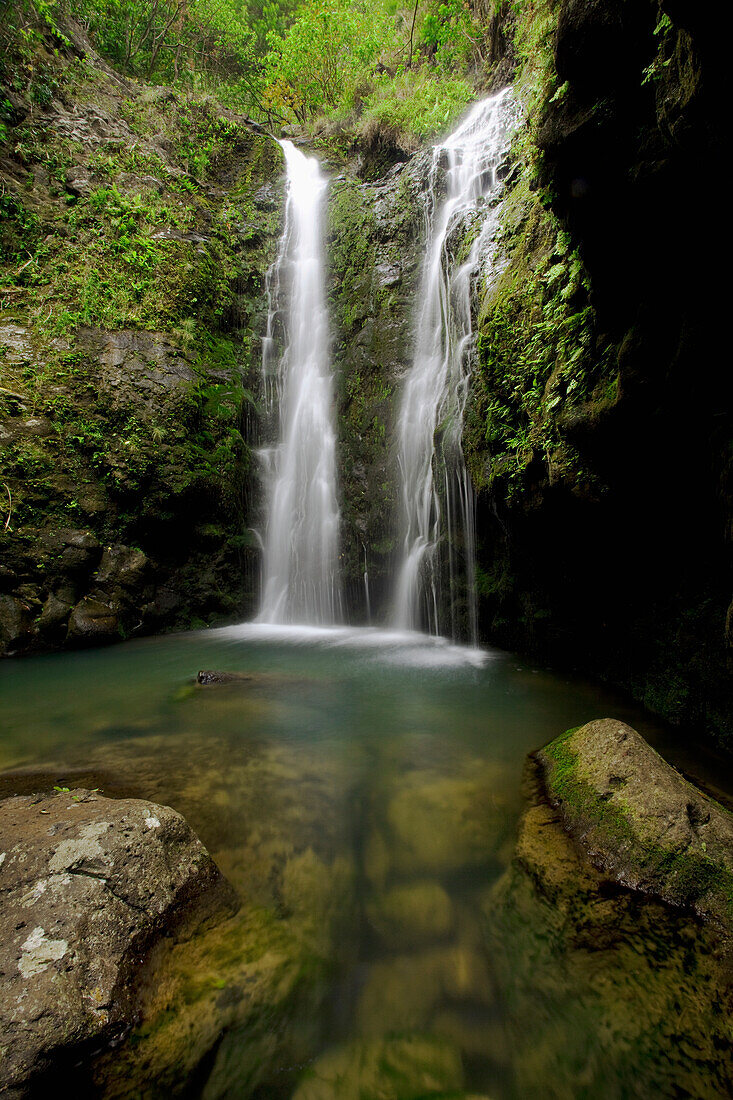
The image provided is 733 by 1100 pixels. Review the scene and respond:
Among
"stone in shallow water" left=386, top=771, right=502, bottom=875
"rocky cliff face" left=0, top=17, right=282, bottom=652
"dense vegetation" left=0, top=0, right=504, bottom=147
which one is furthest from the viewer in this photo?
"dense vegetation" left=0, top=0, right=504, bottom=147

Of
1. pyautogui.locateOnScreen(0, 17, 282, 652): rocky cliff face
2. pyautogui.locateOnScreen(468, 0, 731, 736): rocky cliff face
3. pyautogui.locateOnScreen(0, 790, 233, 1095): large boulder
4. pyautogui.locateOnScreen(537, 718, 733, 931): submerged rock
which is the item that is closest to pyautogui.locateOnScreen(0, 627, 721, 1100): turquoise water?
pyautogui.locateOnScreen(0, 790, 233, 1095): large boulder

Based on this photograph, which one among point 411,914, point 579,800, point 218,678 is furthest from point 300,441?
point 411,914

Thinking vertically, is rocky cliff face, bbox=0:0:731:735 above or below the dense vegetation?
below

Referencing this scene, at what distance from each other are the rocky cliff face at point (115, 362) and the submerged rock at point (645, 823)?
7.38 metres

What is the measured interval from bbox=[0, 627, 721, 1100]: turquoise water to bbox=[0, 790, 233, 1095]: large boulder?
0.50ft

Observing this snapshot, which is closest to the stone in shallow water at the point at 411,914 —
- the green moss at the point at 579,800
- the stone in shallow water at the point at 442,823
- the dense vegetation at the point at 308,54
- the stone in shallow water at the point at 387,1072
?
the stone in shallow water at the point at 442,823

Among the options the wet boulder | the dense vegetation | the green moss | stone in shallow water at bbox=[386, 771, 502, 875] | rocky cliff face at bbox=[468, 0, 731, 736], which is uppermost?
the dense vegetation

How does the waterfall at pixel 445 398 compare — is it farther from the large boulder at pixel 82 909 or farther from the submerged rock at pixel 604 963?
the large boulder at pixel 82 909

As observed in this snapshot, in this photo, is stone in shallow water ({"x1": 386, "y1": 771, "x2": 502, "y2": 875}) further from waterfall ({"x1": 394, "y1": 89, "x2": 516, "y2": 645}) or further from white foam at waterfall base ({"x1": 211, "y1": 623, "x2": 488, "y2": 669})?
waterfall ({"x1": 394, "y1": 89, "x2": 516, "y2": 645})

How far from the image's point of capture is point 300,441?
10.4 metres

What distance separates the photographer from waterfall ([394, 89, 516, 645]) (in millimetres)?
7105

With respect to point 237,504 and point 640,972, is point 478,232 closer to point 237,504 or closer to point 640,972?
point 237,504

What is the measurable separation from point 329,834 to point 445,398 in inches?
278

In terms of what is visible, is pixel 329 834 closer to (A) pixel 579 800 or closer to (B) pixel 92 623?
(A) pixel 579 800
